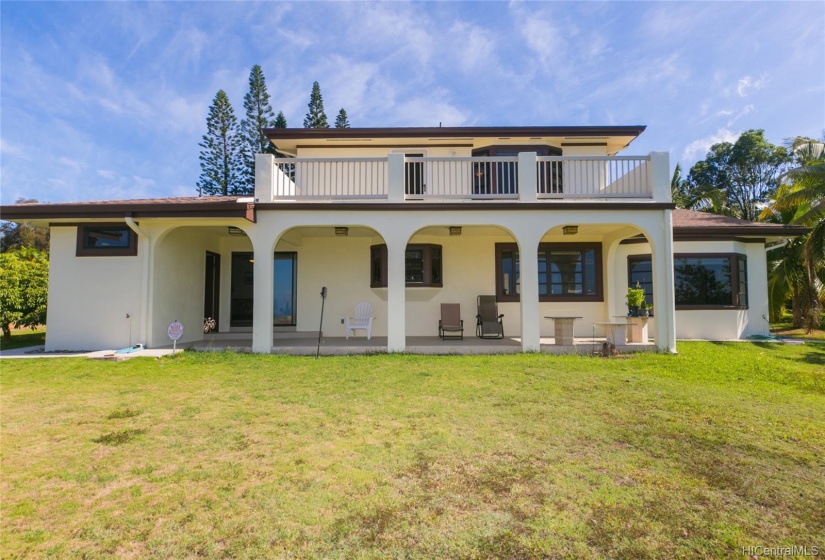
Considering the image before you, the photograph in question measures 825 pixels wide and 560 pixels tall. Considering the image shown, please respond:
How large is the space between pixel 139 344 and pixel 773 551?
10.7m

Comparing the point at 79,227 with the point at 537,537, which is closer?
the point at 537,537

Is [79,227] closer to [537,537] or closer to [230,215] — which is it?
[230,215]

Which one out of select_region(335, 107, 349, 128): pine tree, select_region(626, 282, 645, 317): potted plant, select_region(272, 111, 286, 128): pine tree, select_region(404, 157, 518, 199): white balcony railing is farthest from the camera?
select_region(335, 107, 349, 128): pine tree

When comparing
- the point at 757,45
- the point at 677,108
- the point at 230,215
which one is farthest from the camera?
the point at 677,108

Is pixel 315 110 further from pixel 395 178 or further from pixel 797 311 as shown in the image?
pixel 797 311

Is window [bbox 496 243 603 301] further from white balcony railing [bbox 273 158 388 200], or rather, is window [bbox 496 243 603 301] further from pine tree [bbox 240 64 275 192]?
pine tree [bbox 240 64 275 192]

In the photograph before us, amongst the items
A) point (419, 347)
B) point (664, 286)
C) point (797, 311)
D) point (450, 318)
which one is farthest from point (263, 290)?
point (797, 311)

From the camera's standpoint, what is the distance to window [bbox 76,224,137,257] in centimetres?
943

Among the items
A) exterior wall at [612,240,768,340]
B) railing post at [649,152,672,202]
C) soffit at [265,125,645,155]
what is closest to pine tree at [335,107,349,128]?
soffit at [265,125,645,155]

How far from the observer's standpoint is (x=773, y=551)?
2.27 meters

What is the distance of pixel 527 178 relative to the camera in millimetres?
9172

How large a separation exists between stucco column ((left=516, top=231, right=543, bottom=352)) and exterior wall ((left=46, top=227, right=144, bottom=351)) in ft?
28.5

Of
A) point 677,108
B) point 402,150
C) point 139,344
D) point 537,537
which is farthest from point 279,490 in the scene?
point 677,108

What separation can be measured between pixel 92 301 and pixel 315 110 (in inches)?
785
